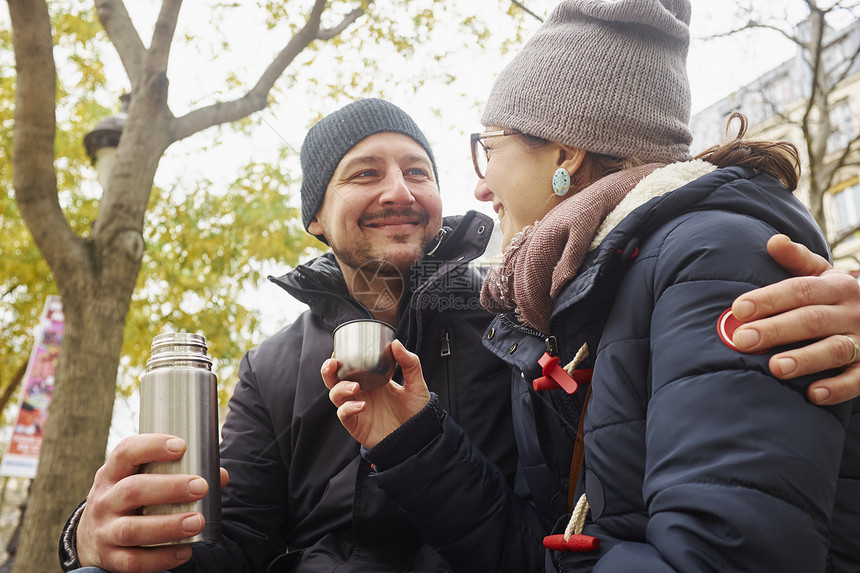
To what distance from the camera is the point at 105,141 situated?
17.8ft

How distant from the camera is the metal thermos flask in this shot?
1669 mm

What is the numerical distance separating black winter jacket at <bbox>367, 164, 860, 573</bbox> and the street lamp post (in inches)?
173

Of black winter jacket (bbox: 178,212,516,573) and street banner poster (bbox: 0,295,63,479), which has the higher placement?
street banner poster (bbox: 0,295,63,479)

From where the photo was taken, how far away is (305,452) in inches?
102

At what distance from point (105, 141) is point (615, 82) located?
181 inches

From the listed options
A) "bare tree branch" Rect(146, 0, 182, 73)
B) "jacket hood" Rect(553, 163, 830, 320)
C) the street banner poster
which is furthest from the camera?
the street banner poster

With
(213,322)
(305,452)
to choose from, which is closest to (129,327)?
(213,322)

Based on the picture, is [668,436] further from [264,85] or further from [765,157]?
[264,85]

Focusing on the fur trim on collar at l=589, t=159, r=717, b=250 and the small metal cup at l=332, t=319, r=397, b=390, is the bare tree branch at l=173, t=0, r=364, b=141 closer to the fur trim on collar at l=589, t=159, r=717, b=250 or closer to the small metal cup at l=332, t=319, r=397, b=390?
the small metal cup at l=332, t=319, r=397, b=390

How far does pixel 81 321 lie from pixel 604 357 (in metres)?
4.25

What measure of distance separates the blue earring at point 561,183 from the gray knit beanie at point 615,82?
3.5 inches

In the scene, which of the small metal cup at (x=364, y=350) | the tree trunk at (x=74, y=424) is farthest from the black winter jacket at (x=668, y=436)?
the tree trunk at (x=74, y=424)

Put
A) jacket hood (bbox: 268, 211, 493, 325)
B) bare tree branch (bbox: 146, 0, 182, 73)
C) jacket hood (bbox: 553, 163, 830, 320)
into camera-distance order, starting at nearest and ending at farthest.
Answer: jacket hood (bbox: 553, 163, 830, 320)
jacket hood (bbox: 268, 211, 493, 325)
bare tree branch (bbox: 146, 0, 182, 73)

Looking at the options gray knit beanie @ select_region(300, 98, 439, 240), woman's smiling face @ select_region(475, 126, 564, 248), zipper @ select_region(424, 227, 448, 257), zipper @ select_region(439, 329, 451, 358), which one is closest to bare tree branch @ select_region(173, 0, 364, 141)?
gray knit beanie @ select_region(300, 98, 439, 240)
